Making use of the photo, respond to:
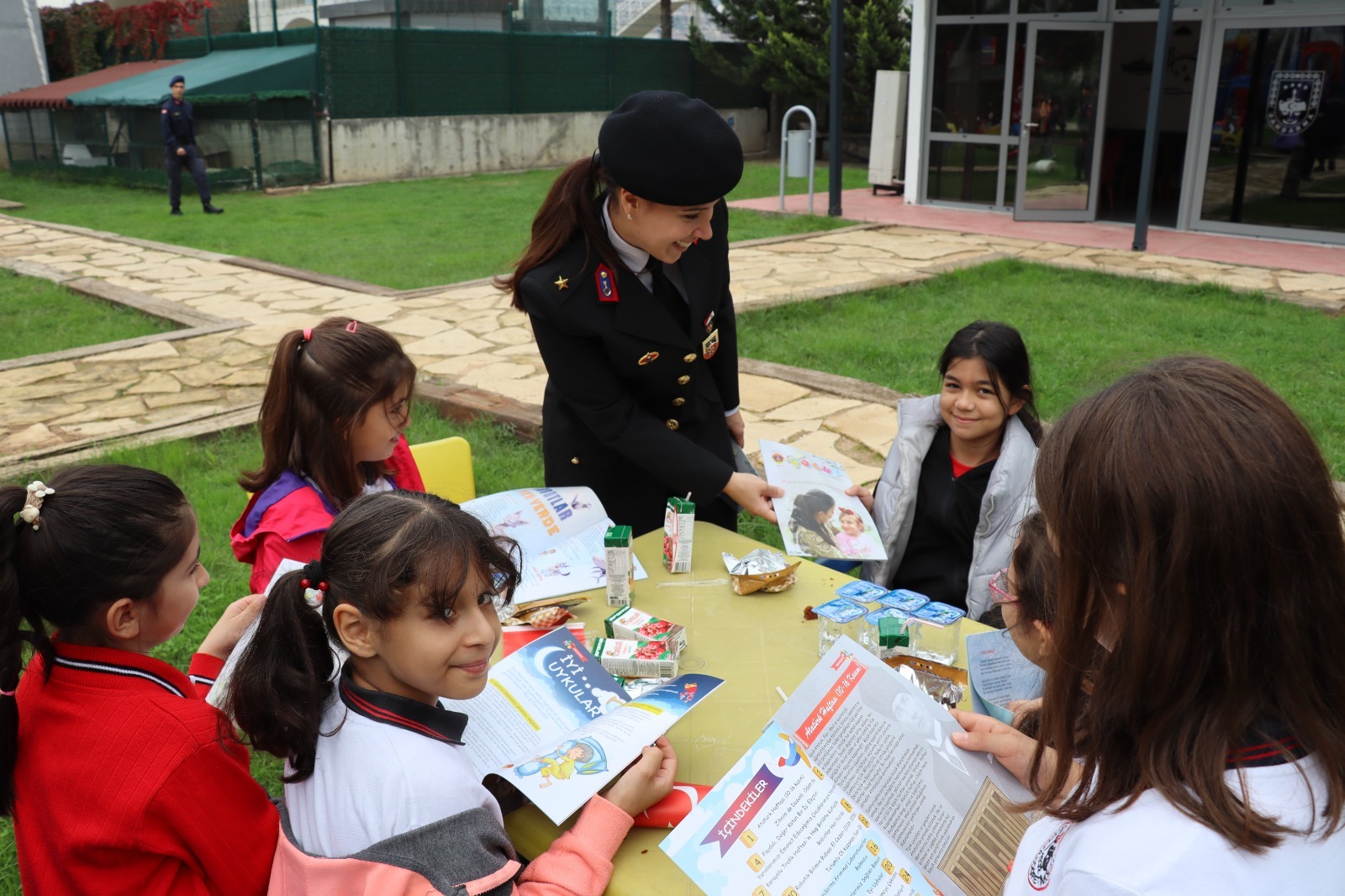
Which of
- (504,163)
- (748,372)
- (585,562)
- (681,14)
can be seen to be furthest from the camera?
(681,14)

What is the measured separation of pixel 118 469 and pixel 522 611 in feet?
2.86

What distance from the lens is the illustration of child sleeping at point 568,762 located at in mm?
1564

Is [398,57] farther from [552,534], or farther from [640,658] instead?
[640,658]

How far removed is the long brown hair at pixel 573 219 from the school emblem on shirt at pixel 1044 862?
5.63 feet

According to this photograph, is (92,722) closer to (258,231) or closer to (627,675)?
(627,675)

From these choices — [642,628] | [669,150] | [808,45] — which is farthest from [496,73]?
[642,628]

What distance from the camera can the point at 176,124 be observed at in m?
12.9

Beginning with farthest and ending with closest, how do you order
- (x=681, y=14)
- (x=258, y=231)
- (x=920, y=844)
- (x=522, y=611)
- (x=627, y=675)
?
(x=681, y=14) → (x=258, y=231) → (x=522, y=611) → (x=627, y=675) → (x=920, y=844)

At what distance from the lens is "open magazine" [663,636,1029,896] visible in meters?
1.40

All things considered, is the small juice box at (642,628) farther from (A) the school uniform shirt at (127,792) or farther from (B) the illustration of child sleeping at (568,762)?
(A) the school uniform shirt at (127,792)

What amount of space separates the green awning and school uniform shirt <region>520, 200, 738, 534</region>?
14559 mm

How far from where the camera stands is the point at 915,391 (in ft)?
17.6

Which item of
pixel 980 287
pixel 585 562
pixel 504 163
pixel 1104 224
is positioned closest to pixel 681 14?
pixel 504 163

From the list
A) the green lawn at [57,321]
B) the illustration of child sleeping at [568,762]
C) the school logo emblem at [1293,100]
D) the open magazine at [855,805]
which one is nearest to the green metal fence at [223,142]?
the green lawn at [57,321]
